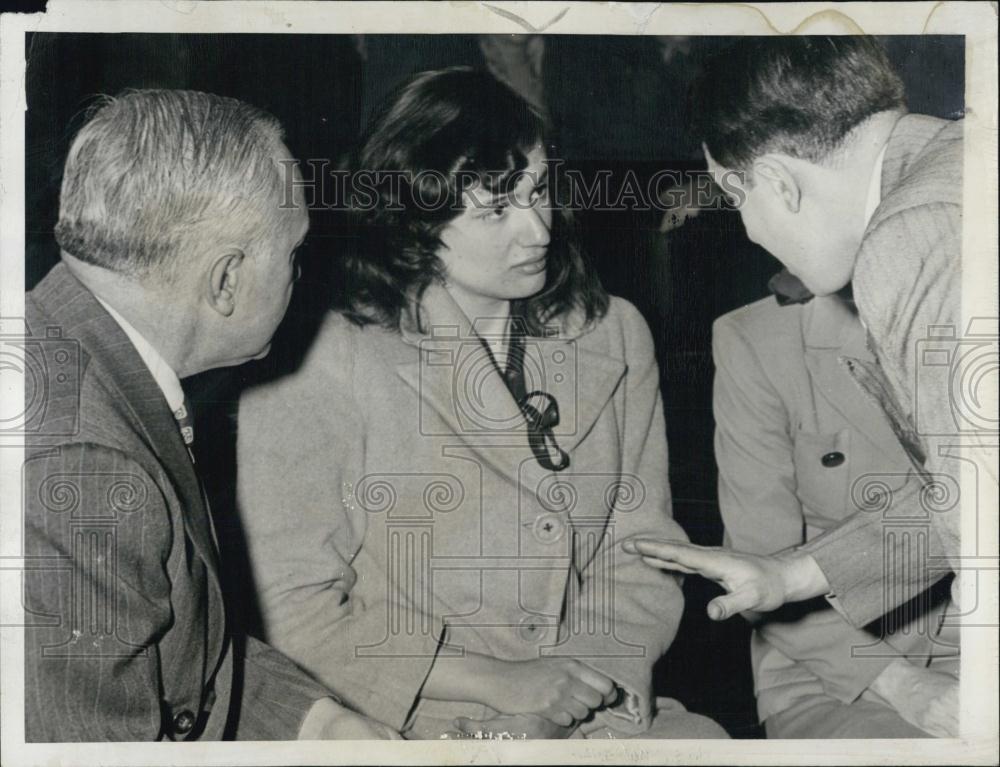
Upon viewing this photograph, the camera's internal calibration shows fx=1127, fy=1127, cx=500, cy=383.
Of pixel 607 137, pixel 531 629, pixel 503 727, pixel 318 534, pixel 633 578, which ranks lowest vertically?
pixel 503 727

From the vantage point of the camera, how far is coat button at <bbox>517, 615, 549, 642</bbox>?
238 cm

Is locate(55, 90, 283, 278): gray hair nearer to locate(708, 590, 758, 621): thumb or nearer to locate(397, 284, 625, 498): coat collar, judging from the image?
locate(397, 284, 625, 498): coat collar

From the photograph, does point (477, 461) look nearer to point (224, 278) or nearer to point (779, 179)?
point (224, 278)

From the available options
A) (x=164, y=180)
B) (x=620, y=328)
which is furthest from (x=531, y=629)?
(x=164, y=180)

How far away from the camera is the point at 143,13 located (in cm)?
242

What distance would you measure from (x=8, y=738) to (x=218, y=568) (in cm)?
58

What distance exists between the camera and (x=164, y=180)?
2.29 meters

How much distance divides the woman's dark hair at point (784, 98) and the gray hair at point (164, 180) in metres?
0.94

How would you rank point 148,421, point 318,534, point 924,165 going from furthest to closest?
1. point 924,165
2. point 318,534
3. point 148,421

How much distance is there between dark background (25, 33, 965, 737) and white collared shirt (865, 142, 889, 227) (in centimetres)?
14

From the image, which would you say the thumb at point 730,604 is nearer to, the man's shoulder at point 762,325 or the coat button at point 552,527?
the coat button at point 552,527

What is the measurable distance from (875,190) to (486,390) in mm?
935

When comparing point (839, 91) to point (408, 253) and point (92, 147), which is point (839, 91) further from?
point (92, 147)

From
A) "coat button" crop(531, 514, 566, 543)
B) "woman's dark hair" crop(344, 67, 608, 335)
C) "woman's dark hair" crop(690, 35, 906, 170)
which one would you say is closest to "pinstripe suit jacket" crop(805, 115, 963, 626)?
"woman's dark hair" crop(690, 35, 906, 170)
